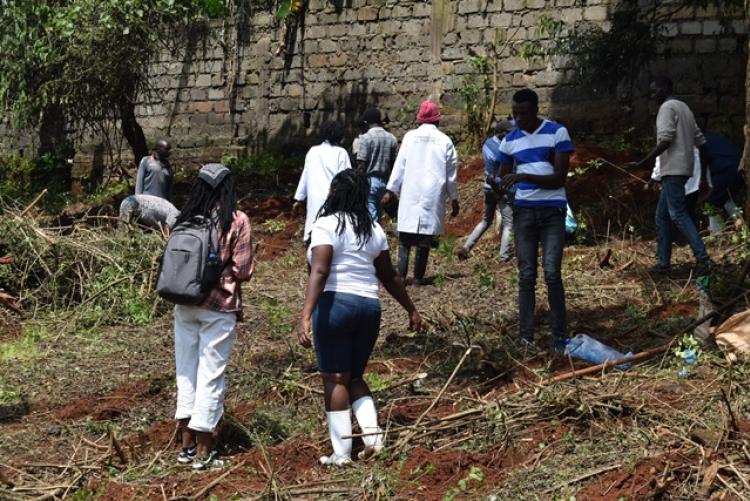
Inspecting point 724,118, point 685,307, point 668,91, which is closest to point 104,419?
point 685,307

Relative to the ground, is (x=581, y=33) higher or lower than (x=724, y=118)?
higher

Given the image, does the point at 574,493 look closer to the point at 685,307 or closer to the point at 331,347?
the point at 331,347

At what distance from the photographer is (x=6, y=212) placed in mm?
11828

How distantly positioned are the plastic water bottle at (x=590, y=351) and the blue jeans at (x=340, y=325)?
1840mm

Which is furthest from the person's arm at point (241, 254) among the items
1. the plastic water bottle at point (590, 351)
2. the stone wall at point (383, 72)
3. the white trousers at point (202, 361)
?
the stone wall at point (383, 72)

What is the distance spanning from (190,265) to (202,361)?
0.54 meters

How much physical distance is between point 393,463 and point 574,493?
1070 millimetres

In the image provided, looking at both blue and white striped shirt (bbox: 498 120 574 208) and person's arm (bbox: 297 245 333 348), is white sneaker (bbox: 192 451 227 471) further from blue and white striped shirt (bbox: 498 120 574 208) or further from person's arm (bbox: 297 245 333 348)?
blue and white striped shirt (bbox: 498 120 574 208)

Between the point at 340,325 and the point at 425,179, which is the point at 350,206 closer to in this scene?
the point at 340,325

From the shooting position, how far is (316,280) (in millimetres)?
6430

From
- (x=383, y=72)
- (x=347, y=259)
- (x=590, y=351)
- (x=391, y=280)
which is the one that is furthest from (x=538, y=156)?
(x=383, y=72)

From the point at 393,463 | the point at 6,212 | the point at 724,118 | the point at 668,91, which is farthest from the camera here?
the point at 724,118

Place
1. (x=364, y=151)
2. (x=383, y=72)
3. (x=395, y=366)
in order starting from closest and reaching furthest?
1. (x=395, y=366)
2. (x=364, y=151)
3. (x=383, y=72)

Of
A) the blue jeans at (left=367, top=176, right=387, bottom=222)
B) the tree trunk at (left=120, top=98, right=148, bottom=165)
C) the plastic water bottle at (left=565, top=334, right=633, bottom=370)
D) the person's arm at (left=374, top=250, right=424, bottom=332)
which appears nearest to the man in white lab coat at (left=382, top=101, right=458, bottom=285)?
the blue jeans at (left=367, top=176, right=387, bottom=222)
